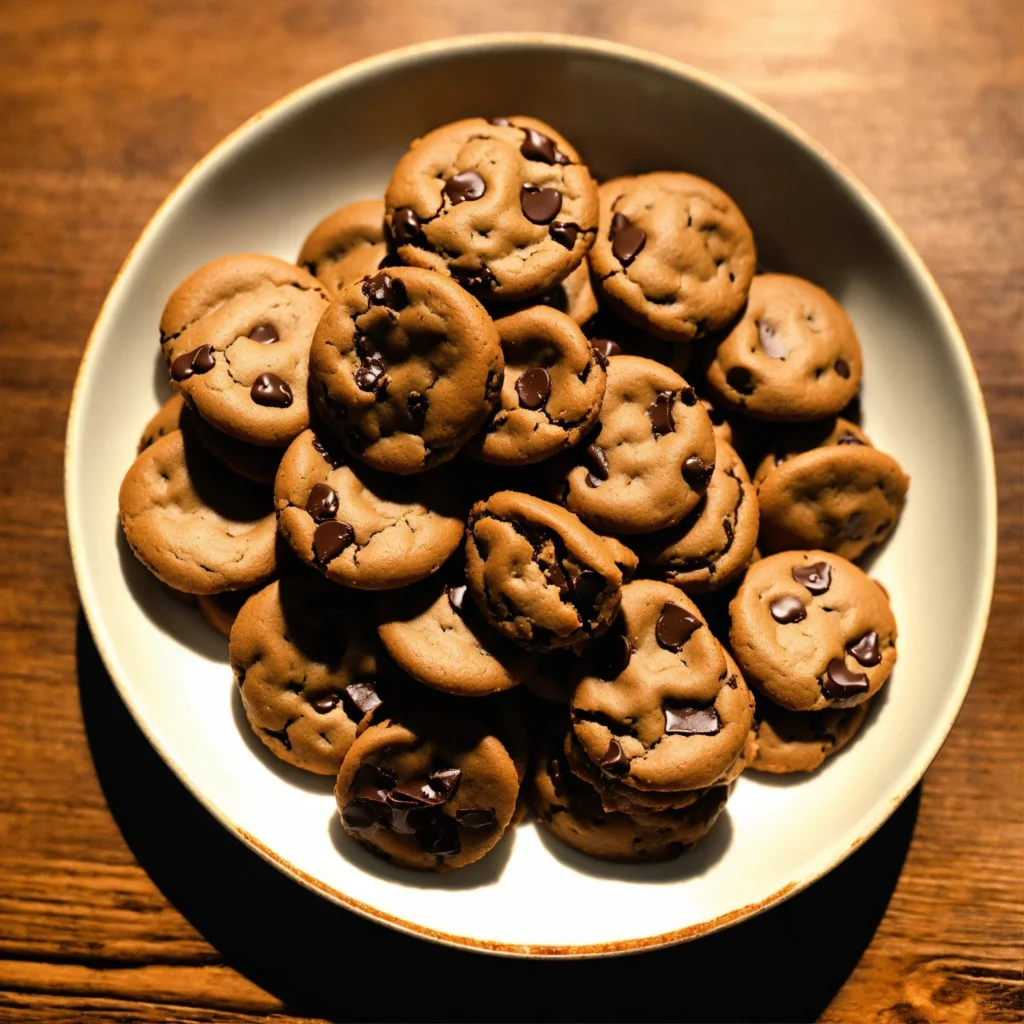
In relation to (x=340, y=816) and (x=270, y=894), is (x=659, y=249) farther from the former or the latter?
(x=270, y=894)

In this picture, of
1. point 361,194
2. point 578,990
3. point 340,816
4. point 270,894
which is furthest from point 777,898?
point 361,194

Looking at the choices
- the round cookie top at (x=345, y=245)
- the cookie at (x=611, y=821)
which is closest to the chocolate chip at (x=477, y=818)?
the cookie at (x=611, y=821)

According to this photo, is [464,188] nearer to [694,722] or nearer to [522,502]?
[522,502]

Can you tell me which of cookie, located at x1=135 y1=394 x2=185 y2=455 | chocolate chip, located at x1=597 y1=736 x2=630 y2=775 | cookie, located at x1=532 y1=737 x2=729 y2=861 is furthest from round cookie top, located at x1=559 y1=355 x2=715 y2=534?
cookie, located at x1=135 y1=394 x2=185 y2=455

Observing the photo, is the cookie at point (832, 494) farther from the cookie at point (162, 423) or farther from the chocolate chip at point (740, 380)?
the cookie at point (162, 423)

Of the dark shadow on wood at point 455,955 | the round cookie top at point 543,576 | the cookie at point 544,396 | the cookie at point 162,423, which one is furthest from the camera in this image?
the dark shadow on wood at point 455,955
